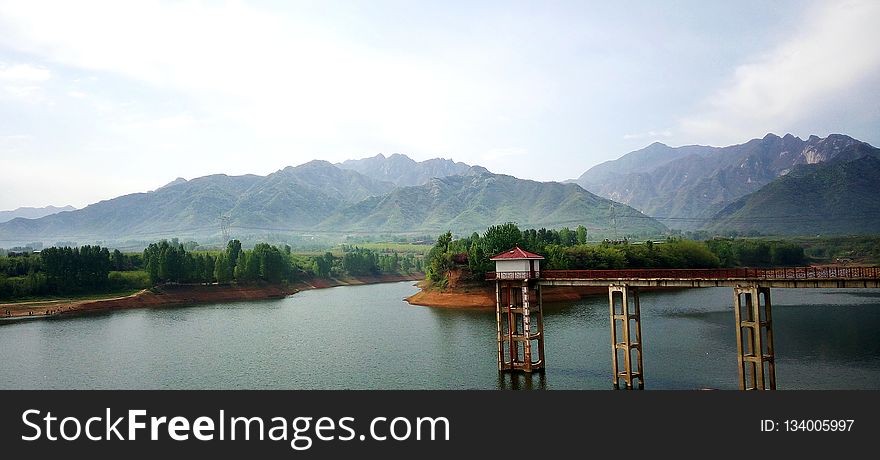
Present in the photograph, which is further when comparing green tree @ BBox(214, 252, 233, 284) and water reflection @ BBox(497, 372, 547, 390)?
green tree @ BBox(214, 252, 233, 284)

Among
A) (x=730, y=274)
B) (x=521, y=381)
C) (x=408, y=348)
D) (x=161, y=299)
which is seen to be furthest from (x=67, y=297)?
(x=730, y=274)

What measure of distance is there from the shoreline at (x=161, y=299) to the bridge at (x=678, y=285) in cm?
9613

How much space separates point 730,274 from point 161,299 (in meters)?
123

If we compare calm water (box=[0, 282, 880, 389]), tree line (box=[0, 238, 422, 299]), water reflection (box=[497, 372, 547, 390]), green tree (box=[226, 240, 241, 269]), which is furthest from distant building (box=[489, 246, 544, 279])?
green tree (box=[226, 240, 241, 269])

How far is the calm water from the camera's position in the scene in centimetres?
5108

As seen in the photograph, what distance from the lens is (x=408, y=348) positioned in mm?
68062

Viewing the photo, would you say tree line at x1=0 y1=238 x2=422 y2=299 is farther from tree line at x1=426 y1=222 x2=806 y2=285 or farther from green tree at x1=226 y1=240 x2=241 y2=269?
tree line at x1=426 y1=222 x2=806 y2=285

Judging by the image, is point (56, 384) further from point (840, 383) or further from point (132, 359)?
point (840, 383)

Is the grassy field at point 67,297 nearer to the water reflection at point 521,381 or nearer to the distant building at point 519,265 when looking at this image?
the distant building at point 519,265

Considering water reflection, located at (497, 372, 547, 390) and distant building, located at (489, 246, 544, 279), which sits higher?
distant building, located at (489, 246, 544, 279)

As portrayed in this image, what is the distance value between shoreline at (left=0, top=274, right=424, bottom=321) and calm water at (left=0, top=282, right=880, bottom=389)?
10700mm

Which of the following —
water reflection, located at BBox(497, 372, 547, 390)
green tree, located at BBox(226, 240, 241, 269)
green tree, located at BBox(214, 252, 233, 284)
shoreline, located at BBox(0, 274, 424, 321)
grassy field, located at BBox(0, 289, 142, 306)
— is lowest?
water reflection, located at BBox(497, 372, 547, 390)
